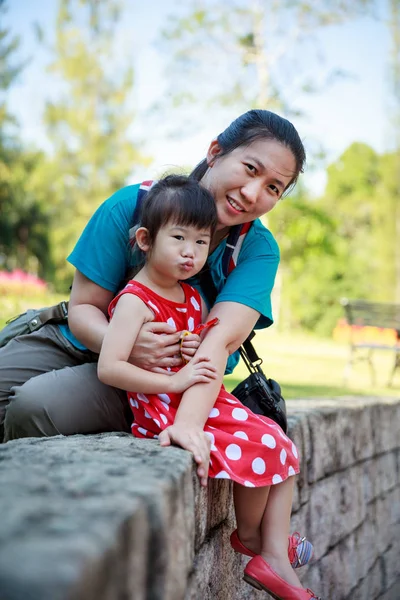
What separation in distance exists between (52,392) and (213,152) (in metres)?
0.92

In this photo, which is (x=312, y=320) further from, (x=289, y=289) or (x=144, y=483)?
(x=144, y=483)

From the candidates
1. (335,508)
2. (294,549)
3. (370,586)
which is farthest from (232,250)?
(370,586)

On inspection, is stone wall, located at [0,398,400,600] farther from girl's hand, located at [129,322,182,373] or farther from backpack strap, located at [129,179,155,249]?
backpack strap, located at [129,179,155,249]

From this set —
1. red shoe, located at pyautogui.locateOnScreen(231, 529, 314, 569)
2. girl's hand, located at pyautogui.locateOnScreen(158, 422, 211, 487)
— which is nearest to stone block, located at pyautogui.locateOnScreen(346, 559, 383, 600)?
red shoe, located at pyautogui.locateOnScreen(231, 529, 314, 569)

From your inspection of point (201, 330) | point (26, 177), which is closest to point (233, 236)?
point (201, 330)

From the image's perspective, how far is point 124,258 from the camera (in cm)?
235

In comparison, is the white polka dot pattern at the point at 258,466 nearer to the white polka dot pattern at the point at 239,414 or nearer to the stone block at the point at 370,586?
the white polka dot pattern at the point at 239,414

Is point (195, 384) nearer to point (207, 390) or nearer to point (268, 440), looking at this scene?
point (207, 390)

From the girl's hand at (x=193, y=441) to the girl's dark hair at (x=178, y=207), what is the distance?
553 millimetres

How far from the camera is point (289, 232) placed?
2000 cm

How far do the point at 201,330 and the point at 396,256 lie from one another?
2253 centimetres

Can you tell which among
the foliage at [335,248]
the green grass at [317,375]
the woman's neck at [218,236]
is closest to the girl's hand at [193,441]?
the woman's neck at [218,236]

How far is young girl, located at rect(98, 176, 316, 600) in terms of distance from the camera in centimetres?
197

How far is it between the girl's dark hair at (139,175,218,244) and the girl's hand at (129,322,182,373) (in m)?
0.26
